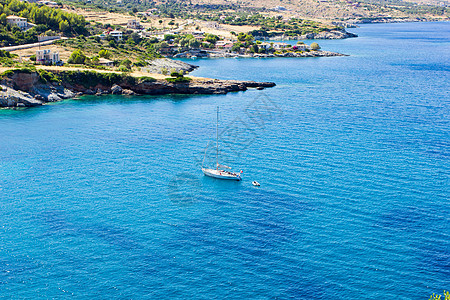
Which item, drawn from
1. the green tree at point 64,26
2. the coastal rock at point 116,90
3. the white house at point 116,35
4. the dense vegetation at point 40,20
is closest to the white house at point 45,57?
the coastal rock at point 116,90

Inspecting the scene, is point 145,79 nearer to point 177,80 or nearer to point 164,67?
point 177,80

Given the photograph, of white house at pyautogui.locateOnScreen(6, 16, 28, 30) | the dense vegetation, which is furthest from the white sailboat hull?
white house at pyautogui.locateOnScreen(6, 16, 28, 30)

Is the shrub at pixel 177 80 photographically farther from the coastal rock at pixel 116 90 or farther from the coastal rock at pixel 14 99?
the coastal rock at pixel 14 99

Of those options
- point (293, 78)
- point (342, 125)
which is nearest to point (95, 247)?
point (342, 125)

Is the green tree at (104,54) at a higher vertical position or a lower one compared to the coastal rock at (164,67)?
higher

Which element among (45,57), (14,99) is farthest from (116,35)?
(14,99)

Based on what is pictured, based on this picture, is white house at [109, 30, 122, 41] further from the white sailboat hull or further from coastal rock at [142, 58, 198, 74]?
the white sailboat hull

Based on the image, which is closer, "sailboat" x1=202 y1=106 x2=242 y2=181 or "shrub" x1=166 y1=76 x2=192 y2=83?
"sailboat" x1=202 y1=106 x2=242 y2=181

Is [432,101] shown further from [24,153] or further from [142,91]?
[24,153]
